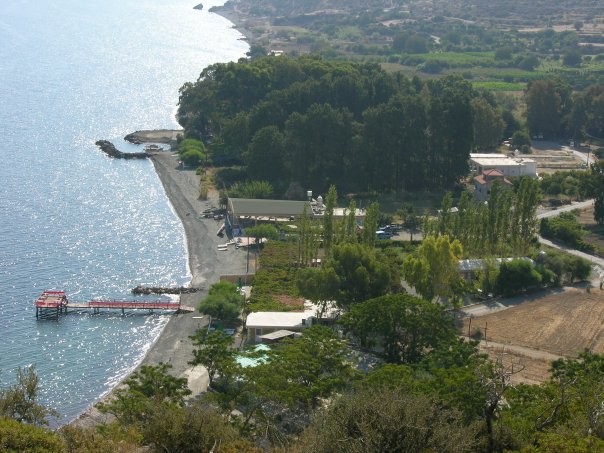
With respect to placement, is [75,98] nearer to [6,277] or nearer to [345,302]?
[6,277]

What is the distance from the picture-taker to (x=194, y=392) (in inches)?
1288

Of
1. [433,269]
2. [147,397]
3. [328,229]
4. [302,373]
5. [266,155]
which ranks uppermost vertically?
[266,155]

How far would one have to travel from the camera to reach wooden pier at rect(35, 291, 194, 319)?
41.3 meters

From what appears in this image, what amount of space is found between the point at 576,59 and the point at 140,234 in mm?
84985

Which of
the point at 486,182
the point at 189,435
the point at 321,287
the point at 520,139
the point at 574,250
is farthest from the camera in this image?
the point at 520,139

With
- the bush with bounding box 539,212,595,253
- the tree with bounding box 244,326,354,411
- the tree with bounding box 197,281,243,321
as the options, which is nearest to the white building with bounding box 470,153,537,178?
the bush with bounding box 539,212,595,253

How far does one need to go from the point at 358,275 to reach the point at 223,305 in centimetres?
606

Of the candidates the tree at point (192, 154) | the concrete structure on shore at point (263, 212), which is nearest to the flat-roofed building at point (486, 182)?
the concrete structure on shore at point (263, 212)

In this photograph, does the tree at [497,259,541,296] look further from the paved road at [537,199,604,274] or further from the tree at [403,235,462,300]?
the paved road at [537,199,604,274]

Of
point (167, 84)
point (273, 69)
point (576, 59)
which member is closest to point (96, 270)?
point (273, 69)

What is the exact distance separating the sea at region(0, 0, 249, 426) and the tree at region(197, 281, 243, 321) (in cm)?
265

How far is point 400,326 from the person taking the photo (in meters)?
34.5

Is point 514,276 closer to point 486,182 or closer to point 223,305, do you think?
point 223,305

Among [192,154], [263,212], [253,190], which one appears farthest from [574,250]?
[192,154]
